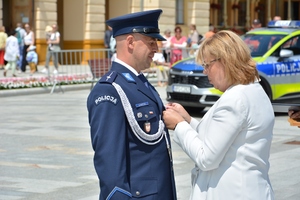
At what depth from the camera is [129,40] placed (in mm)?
3967

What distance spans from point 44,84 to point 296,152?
12.0m

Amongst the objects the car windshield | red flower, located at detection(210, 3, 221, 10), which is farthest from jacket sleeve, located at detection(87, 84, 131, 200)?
red flower, located at detection(210, 3, 221, 10)

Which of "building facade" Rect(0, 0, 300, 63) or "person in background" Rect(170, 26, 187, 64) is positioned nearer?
"person in background" Rect(170, 26, 187, 64)

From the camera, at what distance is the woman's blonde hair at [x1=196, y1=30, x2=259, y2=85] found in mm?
3902

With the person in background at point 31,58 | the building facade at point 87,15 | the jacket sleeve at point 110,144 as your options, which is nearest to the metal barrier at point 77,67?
the person in background at point 31,58

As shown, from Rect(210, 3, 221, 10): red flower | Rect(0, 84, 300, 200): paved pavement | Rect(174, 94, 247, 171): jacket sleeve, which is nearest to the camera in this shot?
Rect(174, 94, 247, 171): jacket sleeve

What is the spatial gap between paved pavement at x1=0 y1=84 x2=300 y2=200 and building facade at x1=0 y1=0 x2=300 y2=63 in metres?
13.2

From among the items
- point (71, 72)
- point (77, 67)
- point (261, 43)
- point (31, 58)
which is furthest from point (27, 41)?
point (261, 43)

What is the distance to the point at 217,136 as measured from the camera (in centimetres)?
386

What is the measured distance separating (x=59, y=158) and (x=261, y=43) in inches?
274

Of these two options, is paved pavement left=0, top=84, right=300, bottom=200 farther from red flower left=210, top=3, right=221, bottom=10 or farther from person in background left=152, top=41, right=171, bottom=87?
red flower left=210, top=3, right=221, bottom=10

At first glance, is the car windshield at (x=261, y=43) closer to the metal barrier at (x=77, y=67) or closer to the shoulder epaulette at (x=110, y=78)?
the metal barrier at (x=77, y=67)

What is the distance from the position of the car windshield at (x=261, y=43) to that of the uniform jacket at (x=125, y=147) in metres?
12.2

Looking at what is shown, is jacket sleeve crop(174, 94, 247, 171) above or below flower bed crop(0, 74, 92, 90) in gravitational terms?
above
